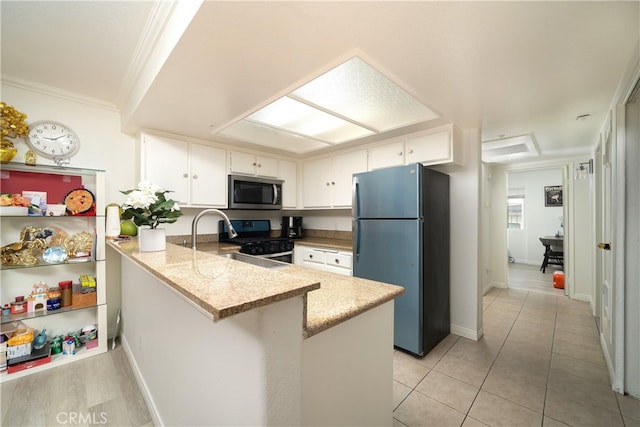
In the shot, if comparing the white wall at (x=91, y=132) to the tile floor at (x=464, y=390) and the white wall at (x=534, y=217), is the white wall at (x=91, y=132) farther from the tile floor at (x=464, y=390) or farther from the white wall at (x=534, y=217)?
the white wall at (x=534, y=217)

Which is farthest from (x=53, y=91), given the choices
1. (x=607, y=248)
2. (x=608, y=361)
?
(x=608, y=361)

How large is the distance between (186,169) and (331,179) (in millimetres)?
1778

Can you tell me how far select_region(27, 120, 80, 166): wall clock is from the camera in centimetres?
213

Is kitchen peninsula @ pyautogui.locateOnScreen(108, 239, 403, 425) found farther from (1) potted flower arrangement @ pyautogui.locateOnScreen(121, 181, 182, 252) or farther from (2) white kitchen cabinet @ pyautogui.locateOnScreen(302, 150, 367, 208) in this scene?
(2) white kitchen cabinet @ pyautogui.locateOnScreen(302, 150, 367, 208)

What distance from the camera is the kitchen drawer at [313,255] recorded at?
321cm

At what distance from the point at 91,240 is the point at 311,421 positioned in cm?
263

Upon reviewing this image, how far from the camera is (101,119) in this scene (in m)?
2.47

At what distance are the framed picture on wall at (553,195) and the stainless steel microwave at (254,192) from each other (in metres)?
6.67

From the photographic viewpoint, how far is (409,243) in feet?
7.35

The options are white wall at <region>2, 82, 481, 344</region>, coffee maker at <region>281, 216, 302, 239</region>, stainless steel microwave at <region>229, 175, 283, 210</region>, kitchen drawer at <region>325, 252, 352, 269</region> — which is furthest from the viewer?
coffee maker at <region>281, 216, 302, 239</region>

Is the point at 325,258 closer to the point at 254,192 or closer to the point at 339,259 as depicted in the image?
the point at 339,259

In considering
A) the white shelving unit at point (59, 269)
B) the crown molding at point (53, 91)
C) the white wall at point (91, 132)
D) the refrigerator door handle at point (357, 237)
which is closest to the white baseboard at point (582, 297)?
the refrigerator door handle at point (357, 237)

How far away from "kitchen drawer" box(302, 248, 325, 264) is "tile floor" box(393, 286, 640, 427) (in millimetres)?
1345

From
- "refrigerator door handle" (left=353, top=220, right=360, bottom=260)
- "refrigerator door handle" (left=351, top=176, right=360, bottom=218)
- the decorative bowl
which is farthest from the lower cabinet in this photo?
the decorative bowl
